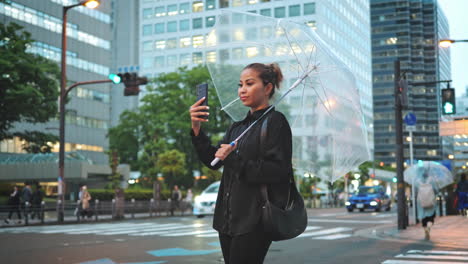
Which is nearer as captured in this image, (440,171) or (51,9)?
(440,171)

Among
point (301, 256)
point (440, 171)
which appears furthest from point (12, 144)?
point (301, 256)

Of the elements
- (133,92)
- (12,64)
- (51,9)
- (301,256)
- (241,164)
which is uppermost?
(51,9)

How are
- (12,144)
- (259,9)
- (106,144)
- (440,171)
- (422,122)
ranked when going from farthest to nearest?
(422,122) < (259,9) < (106,144) < (12,144) < (440,171)

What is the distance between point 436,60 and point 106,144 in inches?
4592

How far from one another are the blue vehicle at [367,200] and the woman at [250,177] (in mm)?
34156

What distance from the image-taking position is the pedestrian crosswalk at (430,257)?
9.95 metres

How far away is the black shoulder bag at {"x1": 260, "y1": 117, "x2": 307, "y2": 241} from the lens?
3461mm

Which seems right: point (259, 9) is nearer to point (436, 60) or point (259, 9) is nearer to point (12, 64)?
point (12, 64)

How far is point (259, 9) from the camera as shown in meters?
85.3

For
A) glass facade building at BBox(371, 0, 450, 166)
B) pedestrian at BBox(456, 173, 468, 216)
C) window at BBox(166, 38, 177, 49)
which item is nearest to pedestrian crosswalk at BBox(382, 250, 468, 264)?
pedestrian at BBox(456, 173, 468, 216)

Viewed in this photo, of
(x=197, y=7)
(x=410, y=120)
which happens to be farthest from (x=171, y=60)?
(x=410, y=120)

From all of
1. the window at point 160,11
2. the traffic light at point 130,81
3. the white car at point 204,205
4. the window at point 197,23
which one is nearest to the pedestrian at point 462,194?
the white car at point 204,205

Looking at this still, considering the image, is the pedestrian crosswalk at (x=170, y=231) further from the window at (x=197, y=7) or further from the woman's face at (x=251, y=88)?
the window at (x=197, y=7)

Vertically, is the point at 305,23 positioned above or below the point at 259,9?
below
